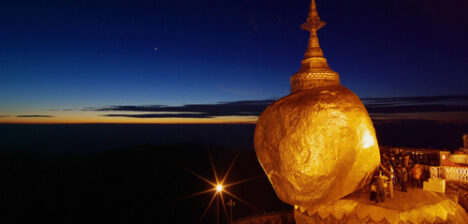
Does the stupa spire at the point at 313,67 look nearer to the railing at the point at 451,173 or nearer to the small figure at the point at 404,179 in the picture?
the small figure at the point at 404,179

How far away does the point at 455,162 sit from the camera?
1279cm

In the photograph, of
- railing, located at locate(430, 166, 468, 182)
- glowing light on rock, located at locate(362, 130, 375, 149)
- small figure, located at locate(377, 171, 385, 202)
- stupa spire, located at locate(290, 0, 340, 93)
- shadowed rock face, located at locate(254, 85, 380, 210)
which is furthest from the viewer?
railing, located at locate(430, 166, 468, 182)

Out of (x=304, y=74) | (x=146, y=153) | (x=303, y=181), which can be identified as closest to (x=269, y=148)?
(x=303, y=181)

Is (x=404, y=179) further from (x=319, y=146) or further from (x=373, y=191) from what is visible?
(x=319, y=146)

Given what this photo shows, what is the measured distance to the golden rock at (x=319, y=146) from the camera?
725cm

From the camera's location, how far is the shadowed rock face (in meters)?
7.25

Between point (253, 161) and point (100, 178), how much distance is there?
871 inches

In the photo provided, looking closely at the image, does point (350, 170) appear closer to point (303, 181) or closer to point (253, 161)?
point (303, 181)

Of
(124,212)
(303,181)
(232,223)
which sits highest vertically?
(303,181)

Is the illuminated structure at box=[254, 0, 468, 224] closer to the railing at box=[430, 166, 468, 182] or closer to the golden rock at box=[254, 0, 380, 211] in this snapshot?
the golden rock at box=[254, 0, 380, 211]

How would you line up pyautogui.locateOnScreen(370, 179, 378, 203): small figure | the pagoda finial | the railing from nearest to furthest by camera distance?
1. pyautogui.locateOnScreen(370, 179, 378, 203): small figure
2. the pagoda finial
3. the railing

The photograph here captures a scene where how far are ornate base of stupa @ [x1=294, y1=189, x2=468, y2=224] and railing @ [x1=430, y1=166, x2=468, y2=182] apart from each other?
195 cm

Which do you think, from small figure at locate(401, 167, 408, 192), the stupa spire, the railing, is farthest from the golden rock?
the railing

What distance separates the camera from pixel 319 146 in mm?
7246
